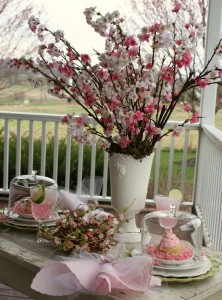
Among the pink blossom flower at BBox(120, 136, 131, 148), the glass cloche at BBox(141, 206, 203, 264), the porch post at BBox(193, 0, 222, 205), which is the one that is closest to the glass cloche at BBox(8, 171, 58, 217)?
the pink blossom flower at BBox(120, 136, 131, 148)

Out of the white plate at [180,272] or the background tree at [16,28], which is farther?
the background tree at [16,28]

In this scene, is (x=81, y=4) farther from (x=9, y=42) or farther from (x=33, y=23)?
(x=33, y=23)

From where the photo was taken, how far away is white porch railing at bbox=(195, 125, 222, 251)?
358 cm

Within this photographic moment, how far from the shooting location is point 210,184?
4102 mm

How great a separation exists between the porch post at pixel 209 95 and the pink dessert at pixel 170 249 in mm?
2706

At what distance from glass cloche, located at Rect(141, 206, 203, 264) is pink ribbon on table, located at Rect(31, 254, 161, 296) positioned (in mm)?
215

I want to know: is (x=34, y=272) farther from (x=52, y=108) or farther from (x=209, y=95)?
(x=52, y=108)

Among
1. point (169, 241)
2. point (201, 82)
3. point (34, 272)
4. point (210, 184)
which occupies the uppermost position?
point (201, 82)

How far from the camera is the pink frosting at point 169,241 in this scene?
1662 mm

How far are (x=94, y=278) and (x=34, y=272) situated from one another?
0.31m

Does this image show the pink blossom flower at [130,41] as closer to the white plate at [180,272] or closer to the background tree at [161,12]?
the white plate at [180,272]

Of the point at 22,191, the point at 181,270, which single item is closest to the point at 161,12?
the point at 22,191

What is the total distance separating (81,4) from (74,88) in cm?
645

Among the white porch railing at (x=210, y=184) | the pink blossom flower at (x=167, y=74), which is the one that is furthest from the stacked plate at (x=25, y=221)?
the white porch railing at (x=210, y=184)
